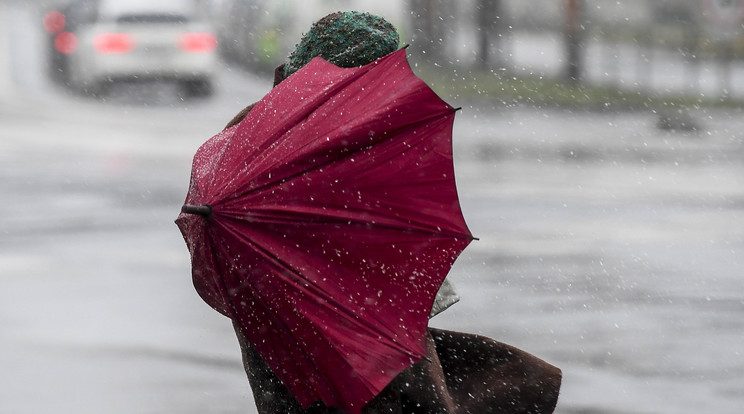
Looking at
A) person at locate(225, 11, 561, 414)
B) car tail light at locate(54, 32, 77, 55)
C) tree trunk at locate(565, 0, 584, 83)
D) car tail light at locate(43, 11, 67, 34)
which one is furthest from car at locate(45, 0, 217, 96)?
person at locate(225, 11, 561, 414)

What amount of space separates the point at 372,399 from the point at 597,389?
2.98 m

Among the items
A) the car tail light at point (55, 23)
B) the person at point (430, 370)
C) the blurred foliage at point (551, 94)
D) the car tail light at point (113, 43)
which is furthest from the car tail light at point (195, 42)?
the person at point (430, 370)

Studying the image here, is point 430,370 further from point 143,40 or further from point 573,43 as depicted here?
point 573,43

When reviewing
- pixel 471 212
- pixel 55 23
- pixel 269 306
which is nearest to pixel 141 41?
pixel 55 23

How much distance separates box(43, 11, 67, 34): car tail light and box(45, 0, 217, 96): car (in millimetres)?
493

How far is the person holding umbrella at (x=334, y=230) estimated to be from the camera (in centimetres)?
292

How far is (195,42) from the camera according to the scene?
19469 millimetres

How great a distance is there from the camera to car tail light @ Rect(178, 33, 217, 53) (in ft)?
63.8

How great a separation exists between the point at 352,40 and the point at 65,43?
1835 cm

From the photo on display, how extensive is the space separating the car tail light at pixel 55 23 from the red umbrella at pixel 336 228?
58.9 feet

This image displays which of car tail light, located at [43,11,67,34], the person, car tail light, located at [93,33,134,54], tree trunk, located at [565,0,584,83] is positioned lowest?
the person

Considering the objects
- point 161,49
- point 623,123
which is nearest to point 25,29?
point 161,49

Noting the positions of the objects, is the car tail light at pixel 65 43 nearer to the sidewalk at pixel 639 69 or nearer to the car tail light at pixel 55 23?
the car tail light at pixel 55 23

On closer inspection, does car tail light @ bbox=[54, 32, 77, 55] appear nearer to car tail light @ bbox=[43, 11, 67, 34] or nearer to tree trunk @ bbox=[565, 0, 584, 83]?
car tail light @ bbox=[43, 11, 67, 34]
